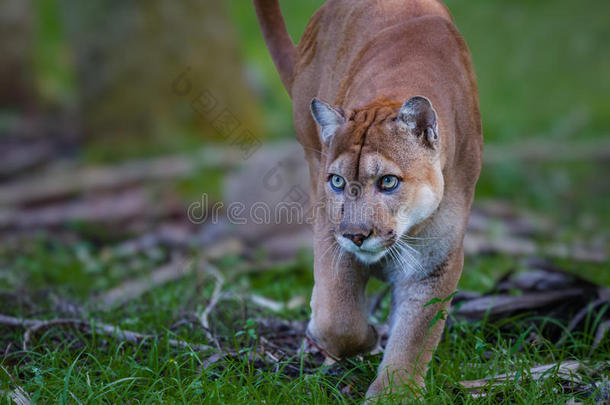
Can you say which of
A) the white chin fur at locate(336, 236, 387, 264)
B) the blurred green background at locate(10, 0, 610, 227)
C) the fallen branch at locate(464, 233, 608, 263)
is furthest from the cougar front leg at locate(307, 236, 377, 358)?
the blurred green background at locate(10, 0, 610, 227)

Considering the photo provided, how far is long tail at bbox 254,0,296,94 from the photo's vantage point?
444cm

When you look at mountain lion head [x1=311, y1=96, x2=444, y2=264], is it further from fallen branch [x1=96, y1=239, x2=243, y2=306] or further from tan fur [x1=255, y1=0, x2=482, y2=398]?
fallen branch [x1=96, y1=239, x2=243, y2=306]

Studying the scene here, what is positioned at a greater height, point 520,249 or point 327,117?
point 327,117

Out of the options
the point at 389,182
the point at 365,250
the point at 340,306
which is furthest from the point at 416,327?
the point at 389,182

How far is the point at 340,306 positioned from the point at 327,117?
0.92 meters

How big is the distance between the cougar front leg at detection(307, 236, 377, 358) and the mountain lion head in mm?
341

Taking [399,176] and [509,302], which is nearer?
[399,176]

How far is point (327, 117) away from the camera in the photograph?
10.8 ft

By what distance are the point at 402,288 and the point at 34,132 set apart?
10479 millimetres

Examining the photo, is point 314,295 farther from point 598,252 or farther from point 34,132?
point 34,132

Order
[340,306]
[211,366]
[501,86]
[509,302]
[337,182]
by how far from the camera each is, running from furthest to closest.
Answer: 1. [501,86]
2. [509,302]
3. [340,306]
4. [211,366]
5. [337,182]

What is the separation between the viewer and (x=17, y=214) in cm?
835

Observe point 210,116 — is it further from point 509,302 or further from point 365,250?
point 365,250

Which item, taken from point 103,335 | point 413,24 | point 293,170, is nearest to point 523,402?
point 413,24
